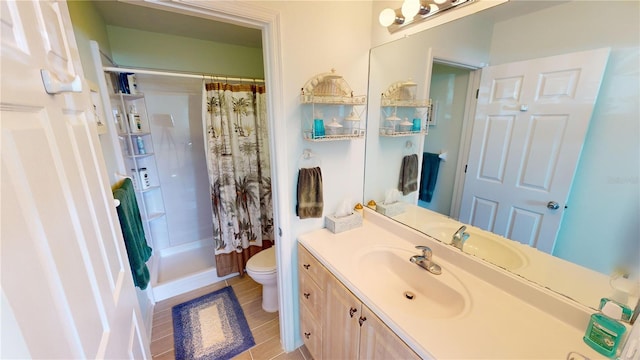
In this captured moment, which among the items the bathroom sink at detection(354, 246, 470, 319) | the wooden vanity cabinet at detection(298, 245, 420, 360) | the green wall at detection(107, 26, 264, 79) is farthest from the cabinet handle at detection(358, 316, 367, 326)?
the green wall at detection(107, 26, 264, 79)

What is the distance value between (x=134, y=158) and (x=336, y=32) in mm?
2153

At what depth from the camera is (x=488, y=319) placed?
87cm

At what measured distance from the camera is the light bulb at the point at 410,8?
47.1 inches

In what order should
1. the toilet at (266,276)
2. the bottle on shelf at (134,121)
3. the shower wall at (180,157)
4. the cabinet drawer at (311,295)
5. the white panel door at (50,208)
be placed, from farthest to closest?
the shower wall at (180,157) < the bottle on shelf at (134,121) < the toilet at (266,276) < the cabinet drawer at (311,295) < the white panel door at (50,208)

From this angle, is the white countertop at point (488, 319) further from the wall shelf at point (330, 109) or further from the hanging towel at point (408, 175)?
the wall shelf at point (330, 109)

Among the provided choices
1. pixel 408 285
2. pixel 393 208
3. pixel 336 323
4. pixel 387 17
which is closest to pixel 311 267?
pixel 336 323

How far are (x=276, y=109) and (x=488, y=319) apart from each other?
1.29 metres

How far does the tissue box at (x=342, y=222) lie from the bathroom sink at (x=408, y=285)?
0.26 metres

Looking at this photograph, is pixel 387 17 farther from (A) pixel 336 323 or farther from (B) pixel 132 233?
(B) pixel 132 233

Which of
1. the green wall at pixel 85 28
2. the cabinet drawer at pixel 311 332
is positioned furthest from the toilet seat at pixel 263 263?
the green wall at pixel 85 28

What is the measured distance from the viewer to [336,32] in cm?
138

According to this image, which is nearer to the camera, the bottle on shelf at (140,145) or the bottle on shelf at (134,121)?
the bottle on shelf at (134,121)

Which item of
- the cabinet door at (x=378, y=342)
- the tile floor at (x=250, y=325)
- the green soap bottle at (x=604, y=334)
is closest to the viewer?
the green soap bottle at (x=604, y=334)

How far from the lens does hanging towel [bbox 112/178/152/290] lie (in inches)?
49.5
